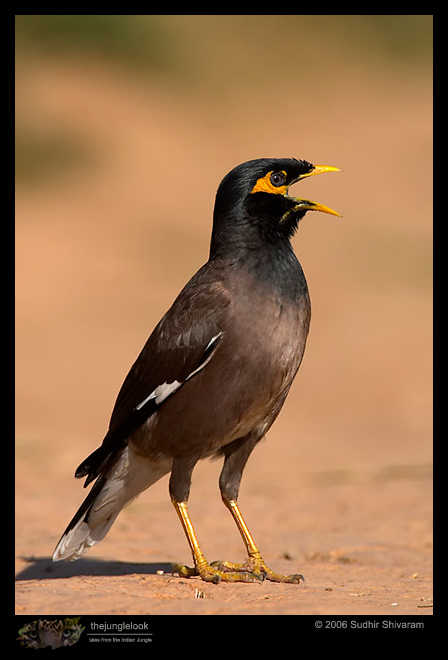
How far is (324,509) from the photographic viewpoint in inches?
322

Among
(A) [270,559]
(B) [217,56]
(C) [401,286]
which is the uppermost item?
(B) [217,56]

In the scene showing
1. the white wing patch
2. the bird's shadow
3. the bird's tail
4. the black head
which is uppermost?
the black head

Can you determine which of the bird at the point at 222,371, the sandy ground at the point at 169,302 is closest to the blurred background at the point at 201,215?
the sandy ground at the point at 169,302

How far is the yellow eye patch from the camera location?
5.49m

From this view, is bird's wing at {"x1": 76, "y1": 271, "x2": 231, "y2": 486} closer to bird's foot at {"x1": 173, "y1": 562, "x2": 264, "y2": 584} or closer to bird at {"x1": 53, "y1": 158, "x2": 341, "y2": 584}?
bird at {"x1": 53, "y1": 158, "x2": 341, "y2": 584}

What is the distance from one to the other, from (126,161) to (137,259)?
7.65m

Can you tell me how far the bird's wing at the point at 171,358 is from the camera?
514cm

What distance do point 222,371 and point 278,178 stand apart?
1.28 meters

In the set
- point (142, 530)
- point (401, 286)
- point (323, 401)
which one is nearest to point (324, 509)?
point (142, 530)

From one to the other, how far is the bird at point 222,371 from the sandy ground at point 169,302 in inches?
18.8

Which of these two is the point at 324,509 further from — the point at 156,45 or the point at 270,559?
the point at 156,45
